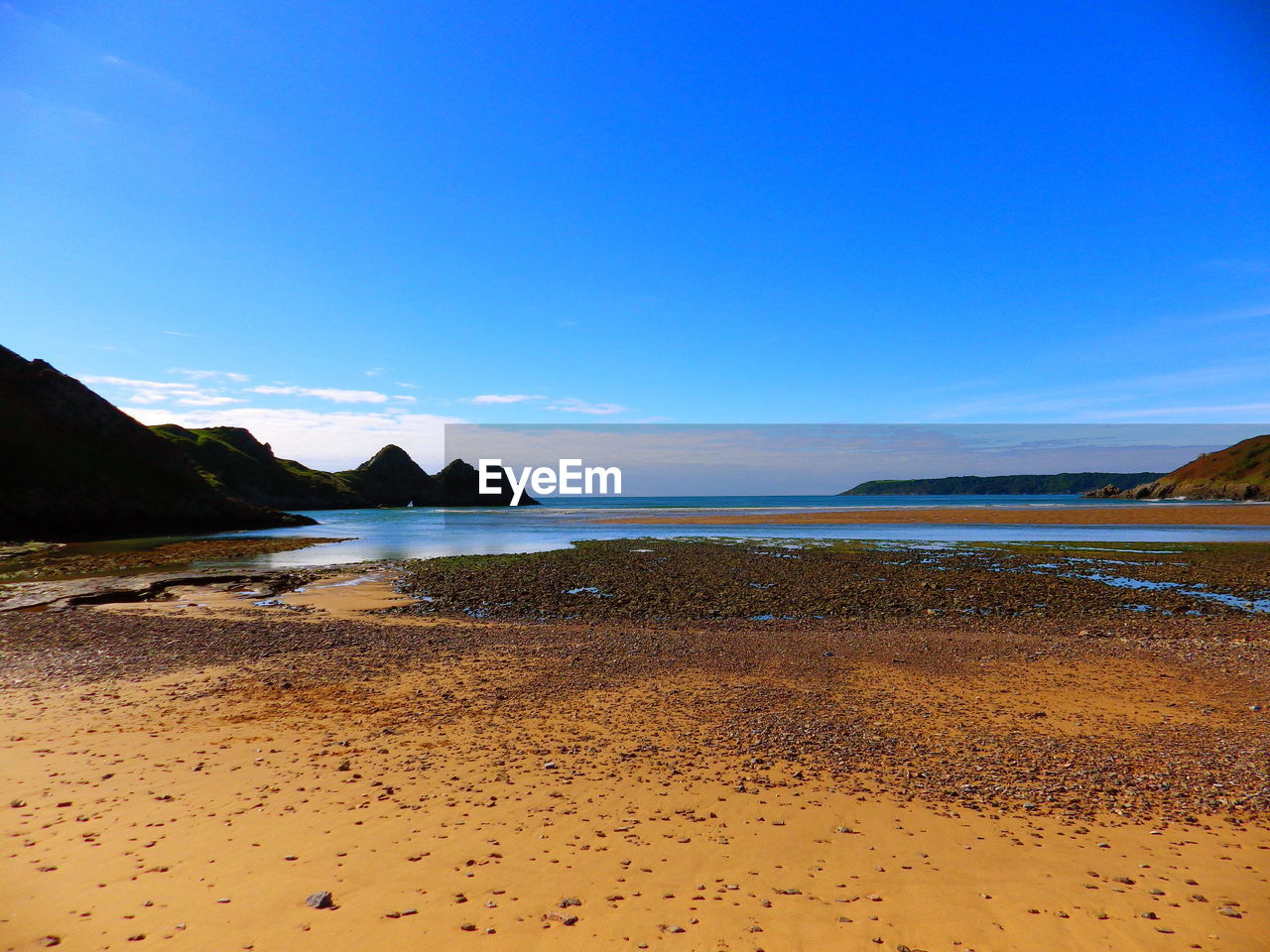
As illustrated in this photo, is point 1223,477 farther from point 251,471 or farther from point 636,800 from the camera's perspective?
point 251,471

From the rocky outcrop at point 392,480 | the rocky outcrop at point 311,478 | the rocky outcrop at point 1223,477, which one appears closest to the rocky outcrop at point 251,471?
the rocky outcrop at point 311,478

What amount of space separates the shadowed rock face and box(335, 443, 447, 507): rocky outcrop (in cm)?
9033

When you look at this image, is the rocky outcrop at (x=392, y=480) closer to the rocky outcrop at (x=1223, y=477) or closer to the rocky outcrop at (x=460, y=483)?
the rocky outcrop at (x=460, y=483)

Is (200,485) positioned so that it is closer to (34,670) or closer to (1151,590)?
(34,670)

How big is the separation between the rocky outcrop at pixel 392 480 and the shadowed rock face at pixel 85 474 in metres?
90.3

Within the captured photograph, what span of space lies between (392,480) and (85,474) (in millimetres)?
112179

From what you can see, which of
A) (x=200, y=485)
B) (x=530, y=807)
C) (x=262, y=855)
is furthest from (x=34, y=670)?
(x=200, y=485)

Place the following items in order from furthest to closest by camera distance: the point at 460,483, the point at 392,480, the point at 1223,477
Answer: the point at 460,483
the point at 392,480
the point at 1223,477

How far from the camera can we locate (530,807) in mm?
7812

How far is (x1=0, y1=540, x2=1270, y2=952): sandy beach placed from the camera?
5.67 m

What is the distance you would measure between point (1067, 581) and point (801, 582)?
11758 mm

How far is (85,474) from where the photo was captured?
6456 cm

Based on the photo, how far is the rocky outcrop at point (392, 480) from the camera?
17075 centimetres

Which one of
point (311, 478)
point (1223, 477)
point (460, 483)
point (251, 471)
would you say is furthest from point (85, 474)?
point (1223, 477)
